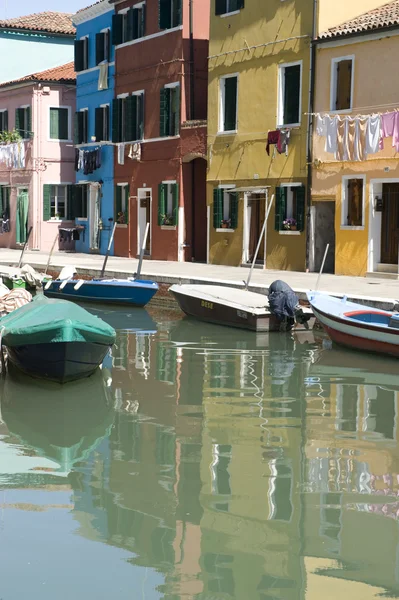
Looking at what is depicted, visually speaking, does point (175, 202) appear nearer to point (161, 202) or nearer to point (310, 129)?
point (161, 202)

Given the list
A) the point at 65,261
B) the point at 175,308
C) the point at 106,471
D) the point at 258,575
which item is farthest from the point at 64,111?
the point at 258,575

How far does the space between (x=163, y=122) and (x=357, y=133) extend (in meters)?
9.35

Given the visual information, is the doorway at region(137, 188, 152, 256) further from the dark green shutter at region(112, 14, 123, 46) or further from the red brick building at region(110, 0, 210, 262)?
the dark green shutter at region(112, 14, 123, 46)

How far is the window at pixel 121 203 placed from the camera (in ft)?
121

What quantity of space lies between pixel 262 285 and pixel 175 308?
9.89ft

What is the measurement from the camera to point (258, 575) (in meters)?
7.53

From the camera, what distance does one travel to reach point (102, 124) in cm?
3856

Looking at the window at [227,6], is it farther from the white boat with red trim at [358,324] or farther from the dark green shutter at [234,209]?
the white boat with red trim at [358,324]

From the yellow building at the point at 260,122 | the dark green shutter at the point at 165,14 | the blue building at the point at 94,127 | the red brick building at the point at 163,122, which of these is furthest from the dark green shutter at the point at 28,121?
the yellow building at the point at 260,122

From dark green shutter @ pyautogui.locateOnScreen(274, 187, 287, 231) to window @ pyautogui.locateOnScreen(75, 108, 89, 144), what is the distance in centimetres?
1323

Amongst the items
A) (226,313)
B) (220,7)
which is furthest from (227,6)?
(226,313)

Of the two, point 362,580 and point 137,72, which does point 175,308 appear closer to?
point 137,72

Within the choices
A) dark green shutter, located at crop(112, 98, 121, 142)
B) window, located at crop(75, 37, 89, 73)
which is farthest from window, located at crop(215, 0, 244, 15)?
window, located at crop(75, 37, 89, 73)

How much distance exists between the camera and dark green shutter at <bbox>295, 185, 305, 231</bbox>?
27.9 metres
